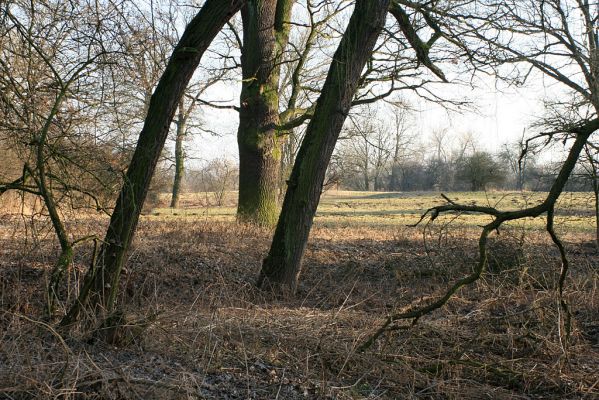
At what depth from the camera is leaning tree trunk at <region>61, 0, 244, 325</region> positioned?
507 centimetres

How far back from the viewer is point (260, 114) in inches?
606

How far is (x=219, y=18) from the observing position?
5191mm

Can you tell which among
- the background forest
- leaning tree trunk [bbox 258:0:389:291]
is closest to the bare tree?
the background forest

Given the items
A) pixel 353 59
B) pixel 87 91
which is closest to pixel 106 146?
pixel 87 91

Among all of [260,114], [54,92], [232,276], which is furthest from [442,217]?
[54,92]

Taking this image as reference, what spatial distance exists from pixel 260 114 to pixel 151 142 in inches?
408

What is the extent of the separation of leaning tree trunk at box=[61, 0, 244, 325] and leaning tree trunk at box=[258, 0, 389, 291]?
3177mm

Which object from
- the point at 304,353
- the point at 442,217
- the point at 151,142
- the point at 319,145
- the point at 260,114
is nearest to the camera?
the point at 304,353

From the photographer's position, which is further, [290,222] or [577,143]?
[290,222]

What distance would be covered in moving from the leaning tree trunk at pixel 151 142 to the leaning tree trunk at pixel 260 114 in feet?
31.9

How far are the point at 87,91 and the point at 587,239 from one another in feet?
41.1

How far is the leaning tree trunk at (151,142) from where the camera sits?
16.6 feet

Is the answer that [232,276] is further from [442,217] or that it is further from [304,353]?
[442,217]

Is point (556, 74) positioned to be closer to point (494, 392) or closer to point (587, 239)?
point (587, 239)
